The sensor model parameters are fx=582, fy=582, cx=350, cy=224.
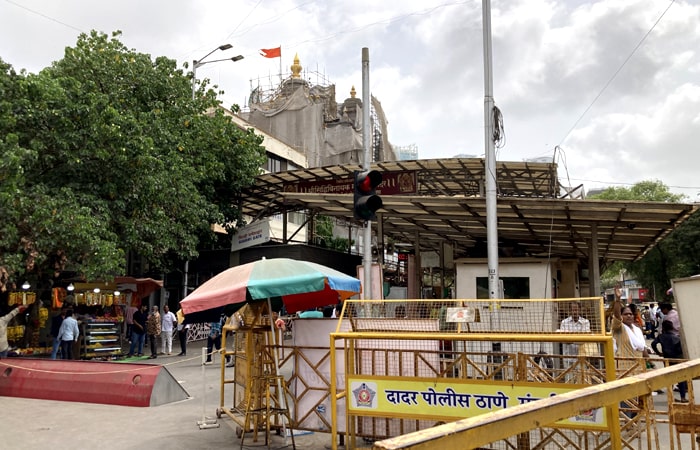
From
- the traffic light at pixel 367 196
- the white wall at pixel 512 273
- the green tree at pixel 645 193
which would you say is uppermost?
the green tree at pixel 645 193

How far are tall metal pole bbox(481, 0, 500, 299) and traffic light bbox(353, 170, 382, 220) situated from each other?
2056 millimetres

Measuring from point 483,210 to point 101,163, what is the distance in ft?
38.7

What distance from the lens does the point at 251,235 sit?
24.5m

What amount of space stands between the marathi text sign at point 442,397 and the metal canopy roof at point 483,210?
6498 mm

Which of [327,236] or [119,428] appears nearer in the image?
[119,428]

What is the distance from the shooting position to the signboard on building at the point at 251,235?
939 inches

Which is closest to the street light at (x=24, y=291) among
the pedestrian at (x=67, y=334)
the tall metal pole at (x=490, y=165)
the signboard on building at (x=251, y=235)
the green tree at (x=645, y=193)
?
the pedestrian at (x=67, y=334)

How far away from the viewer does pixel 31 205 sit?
1597cm

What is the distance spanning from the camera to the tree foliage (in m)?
38.8

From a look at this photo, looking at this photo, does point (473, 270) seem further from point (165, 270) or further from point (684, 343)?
point (165, 270)

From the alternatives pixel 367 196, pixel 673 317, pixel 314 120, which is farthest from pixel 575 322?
pixel 314 120

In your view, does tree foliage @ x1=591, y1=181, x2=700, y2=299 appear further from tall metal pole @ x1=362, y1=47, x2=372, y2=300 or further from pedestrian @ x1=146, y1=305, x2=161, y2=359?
pedestrian @ x1=146, y1=305, x2=161, y2=359

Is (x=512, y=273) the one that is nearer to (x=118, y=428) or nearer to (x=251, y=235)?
(x=118, y=428)

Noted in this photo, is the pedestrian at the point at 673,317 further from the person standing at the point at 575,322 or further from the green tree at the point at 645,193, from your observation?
the green tree at the point at 645,193
